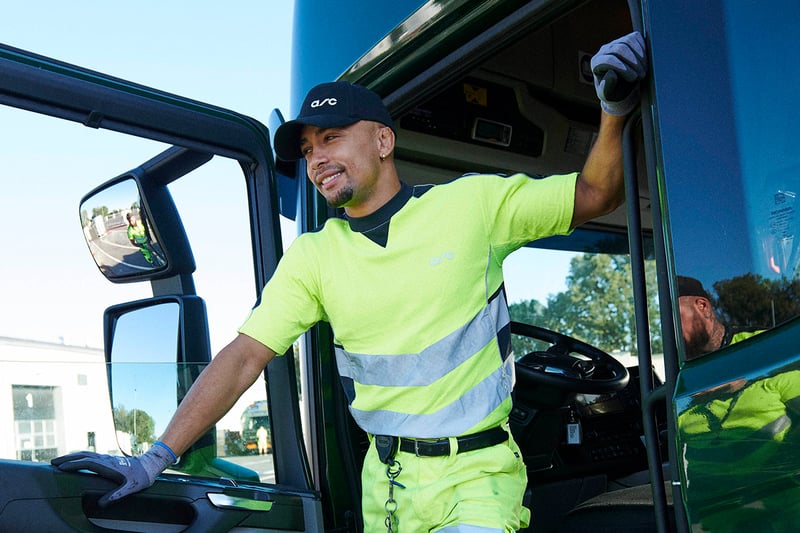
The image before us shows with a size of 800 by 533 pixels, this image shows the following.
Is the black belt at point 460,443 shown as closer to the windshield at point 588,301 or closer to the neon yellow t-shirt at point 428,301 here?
the neon yellow t-shirt at point 428,301

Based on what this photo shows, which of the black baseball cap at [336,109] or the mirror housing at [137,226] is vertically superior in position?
the black baseball cap at [336,109]

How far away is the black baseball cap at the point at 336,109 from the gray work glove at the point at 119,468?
0.88 meters

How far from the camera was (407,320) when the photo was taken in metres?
2.09

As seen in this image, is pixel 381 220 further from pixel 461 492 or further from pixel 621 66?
pixel 621 66

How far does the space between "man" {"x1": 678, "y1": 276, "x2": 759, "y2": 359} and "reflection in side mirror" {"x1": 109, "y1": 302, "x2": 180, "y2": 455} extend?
1.26 metres

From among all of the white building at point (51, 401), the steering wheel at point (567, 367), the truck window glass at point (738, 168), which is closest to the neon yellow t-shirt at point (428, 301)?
the white building at point (51, 401)

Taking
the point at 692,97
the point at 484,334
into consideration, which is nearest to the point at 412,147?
the point at 484,334

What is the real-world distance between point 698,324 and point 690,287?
0.19ft

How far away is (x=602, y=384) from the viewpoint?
3.09m

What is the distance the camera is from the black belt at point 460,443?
2.01 meters

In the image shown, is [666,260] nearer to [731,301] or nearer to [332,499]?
[731,301]

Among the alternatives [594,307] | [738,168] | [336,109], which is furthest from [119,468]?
[594,307]

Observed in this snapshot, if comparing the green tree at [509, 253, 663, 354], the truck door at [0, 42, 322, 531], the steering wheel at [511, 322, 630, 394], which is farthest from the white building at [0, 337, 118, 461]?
the green tree at [509, 253, 663, 354]

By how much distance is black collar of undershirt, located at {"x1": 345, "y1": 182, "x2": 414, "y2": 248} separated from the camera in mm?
2198
